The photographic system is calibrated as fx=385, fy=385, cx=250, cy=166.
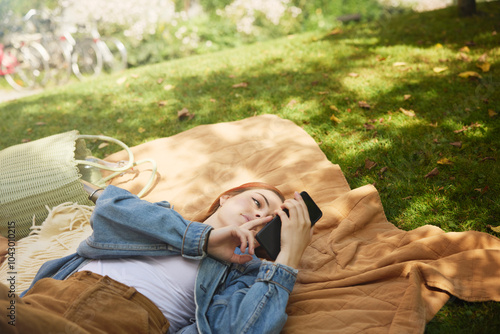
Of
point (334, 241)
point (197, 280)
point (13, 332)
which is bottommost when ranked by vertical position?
point (334, 241)

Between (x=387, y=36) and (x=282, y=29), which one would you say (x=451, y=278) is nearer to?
(x=387, y=36)

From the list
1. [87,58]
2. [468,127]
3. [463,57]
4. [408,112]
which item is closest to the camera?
[468,127]

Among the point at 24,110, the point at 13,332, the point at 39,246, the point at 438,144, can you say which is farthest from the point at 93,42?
the point at 13,332

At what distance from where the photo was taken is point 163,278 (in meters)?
1.97

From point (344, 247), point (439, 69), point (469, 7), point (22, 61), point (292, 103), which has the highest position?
point (469, 7)

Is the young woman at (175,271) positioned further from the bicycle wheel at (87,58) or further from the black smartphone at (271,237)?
the bicycle wheel at (87,58)

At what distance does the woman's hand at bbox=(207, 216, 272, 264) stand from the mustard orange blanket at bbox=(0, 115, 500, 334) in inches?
18.4

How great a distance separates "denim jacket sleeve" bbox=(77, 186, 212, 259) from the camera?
1.94 meters

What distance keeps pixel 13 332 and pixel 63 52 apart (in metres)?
8.59

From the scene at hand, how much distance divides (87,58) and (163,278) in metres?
7.64

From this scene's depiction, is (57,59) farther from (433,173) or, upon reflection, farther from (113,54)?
(433,173)

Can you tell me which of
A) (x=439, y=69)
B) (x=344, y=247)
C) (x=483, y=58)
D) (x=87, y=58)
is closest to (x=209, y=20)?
(x=87, y=58)

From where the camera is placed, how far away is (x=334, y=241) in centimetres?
257

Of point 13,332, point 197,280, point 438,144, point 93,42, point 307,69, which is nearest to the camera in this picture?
point 13,332
